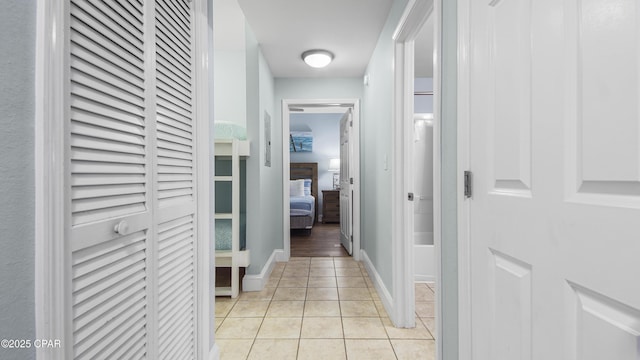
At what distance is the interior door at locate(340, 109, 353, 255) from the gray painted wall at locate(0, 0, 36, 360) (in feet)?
11.4

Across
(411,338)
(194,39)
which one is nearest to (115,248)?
(194,39)

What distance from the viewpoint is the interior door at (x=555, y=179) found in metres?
0.52

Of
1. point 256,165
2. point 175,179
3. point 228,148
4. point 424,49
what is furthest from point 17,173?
point 424,49

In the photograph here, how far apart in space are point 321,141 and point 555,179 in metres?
6.63

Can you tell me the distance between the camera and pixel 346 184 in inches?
170

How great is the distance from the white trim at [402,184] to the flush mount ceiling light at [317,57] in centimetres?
116

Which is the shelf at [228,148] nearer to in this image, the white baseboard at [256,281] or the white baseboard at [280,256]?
the white baseboard at [256,281]

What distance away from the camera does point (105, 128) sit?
841mm

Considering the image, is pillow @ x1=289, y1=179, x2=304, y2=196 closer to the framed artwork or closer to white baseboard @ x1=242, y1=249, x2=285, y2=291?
the framed artwork

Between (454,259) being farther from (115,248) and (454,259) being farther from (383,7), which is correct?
(383,7)

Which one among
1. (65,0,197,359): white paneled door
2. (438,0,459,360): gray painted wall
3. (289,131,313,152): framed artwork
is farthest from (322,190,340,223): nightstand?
(438,0,459,360): gray painted wall

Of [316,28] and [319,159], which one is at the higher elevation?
[316,28]

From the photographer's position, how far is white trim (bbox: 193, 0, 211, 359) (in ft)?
4.75

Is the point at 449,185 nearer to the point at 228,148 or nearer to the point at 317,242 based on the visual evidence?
the point at 228,148
